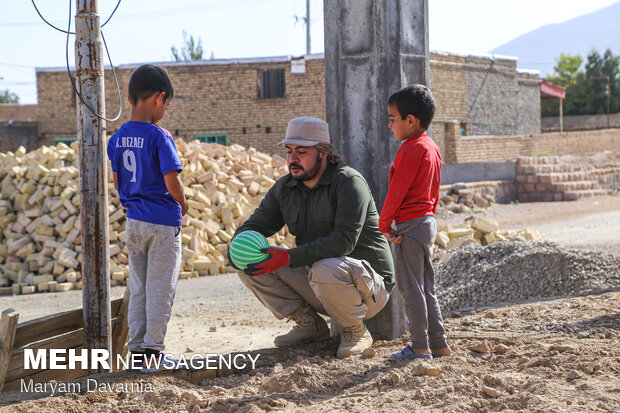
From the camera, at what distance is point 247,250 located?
13.2 ft

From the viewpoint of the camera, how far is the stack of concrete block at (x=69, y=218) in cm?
1024

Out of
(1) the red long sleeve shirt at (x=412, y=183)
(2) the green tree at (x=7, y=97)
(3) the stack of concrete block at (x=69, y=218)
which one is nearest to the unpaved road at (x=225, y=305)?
(3) the stack of concrete block at (x=69, y=218)

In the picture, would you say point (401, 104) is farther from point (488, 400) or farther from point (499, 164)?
point (499, 164)

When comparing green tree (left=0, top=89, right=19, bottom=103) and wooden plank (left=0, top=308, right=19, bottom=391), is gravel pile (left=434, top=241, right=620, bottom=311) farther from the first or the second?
green tree (left=0, top=89, right=19, bottom=103)

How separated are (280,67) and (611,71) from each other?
29341 mm

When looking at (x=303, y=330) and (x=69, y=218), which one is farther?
(x=69, y=218)

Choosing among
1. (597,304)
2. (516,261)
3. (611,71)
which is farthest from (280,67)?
(611,71)

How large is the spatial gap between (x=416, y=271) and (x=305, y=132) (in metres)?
1.09

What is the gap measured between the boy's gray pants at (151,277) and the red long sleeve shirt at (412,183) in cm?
122

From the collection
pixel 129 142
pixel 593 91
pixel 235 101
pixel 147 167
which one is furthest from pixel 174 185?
pixel 593 91

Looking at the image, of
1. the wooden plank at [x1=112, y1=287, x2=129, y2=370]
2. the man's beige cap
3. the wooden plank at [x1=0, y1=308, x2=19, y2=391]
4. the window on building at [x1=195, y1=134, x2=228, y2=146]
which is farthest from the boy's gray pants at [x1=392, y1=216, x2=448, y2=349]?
the window on building at [x1=195, y1=134, x2=228, y2=146]

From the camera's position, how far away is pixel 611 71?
148 feet

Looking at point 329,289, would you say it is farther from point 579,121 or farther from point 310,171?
point 579,121

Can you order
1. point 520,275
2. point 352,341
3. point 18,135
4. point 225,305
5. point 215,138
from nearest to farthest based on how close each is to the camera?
point 352,341 < point 520,275 < point 225,305 < point 215,138 < point 18,135
